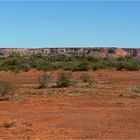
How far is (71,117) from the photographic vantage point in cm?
1664

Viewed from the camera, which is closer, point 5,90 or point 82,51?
point 5,90

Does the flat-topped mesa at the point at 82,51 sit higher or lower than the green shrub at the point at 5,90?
higher

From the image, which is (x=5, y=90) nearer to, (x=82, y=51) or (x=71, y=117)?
(x=71, y=117)

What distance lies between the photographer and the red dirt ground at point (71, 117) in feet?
43.1

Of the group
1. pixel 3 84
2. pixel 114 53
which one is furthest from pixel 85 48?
pixel 3 84

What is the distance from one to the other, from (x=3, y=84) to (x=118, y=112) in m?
7.63

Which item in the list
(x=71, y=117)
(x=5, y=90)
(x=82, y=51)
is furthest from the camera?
A: (x=82, y=51)

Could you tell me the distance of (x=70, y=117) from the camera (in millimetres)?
16641

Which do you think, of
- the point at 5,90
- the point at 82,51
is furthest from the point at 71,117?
the point at 82,51

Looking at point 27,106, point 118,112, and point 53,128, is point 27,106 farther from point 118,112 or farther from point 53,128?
point 53,128

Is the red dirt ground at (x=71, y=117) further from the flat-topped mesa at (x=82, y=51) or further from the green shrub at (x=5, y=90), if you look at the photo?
the flat-topped mesa at (x=82, y=51)

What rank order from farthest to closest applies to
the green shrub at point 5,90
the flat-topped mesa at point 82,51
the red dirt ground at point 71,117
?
the flat-topped mesa at point 82,51
the green shrub at point 5,90
the red dirt ground at point 71,117

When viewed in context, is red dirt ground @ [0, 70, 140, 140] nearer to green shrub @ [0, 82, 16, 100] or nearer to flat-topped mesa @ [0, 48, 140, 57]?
green shrub @ [0, 82, 16, 100]

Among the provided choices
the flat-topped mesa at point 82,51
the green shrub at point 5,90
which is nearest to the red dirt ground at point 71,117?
the green shrub at point 5,90
